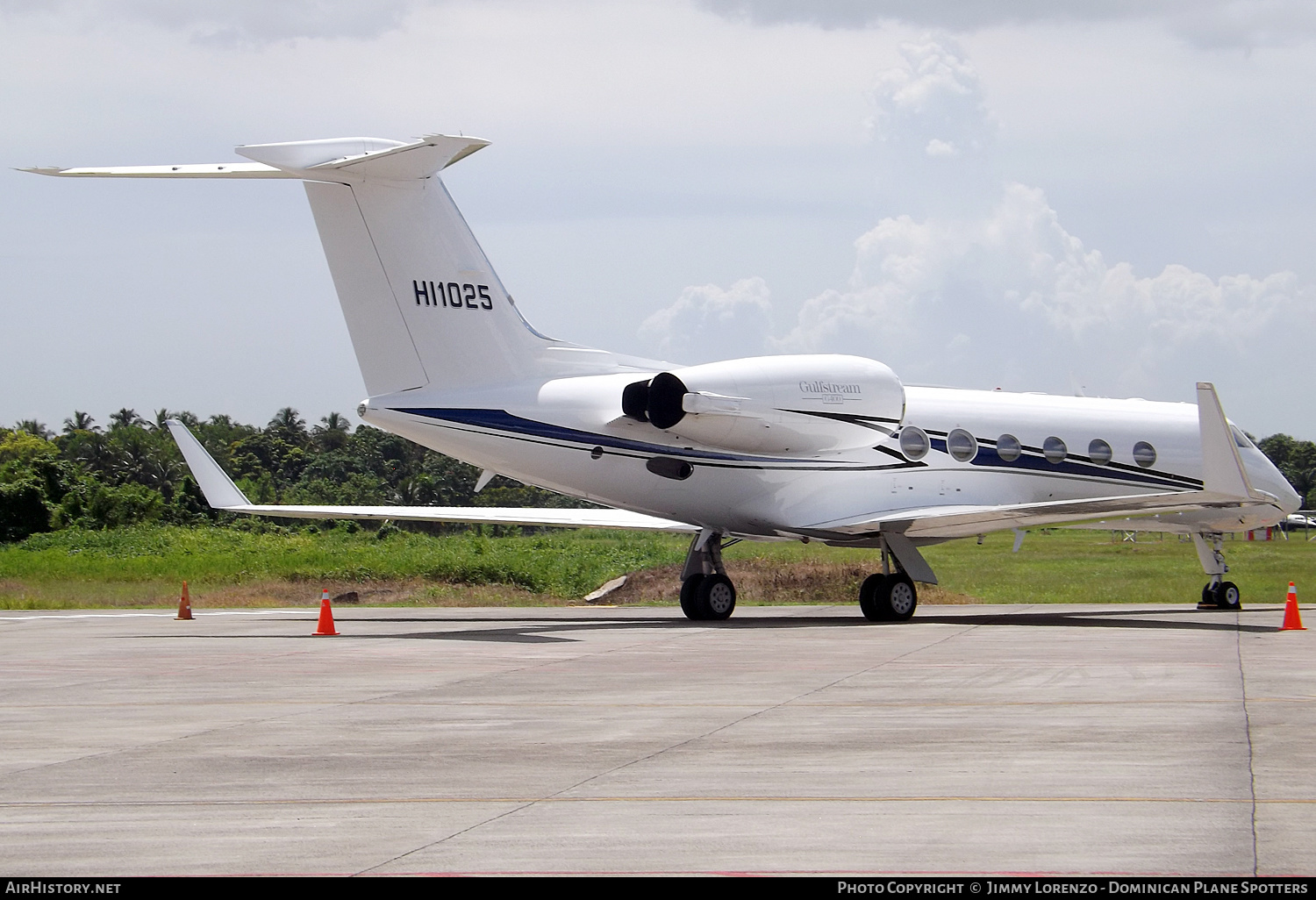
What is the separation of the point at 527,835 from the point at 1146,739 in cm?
447

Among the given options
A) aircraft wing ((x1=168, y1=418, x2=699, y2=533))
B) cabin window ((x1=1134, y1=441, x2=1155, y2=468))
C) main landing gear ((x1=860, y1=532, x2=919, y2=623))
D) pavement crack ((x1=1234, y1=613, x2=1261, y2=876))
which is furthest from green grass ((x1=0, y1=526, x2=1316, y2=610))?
pavement crack ((x1=1234, y1=613, x2=1261, y2=876))

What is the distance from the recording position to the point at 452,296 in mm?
18781

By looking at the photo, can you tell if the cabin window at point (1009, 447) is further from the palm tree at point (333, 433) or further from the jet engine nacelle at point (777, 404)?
the palm tree at point (333, 433)

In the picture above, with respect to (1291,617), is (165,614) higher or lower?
higher

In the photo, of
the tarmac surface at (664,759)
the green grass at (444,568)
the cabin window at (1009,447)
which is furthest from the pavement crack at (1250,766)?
the green grass at (444,568)

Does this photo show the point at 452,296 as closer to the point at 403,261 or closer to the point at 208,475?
the point at 403,261

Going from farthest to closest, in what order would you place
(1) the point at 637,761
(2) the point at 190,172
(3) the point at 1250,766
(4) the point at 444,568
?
(4) the point at 444,568, (2) the point at 190,172, (1) the point at 637,761, (3) the point at 1250,766

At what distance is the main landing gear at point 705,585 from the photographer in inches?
848

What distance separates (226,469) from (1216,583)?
63.4 meters

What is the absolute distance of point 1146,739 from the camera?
895 centimetres

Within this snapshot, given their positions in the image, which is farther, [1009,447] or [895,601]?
[1009,447]

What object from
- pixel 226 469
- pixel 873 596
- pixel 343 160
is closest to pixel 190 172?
pixel 343 160

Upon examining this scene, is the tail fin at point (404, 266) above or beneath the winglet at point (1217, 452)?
above
